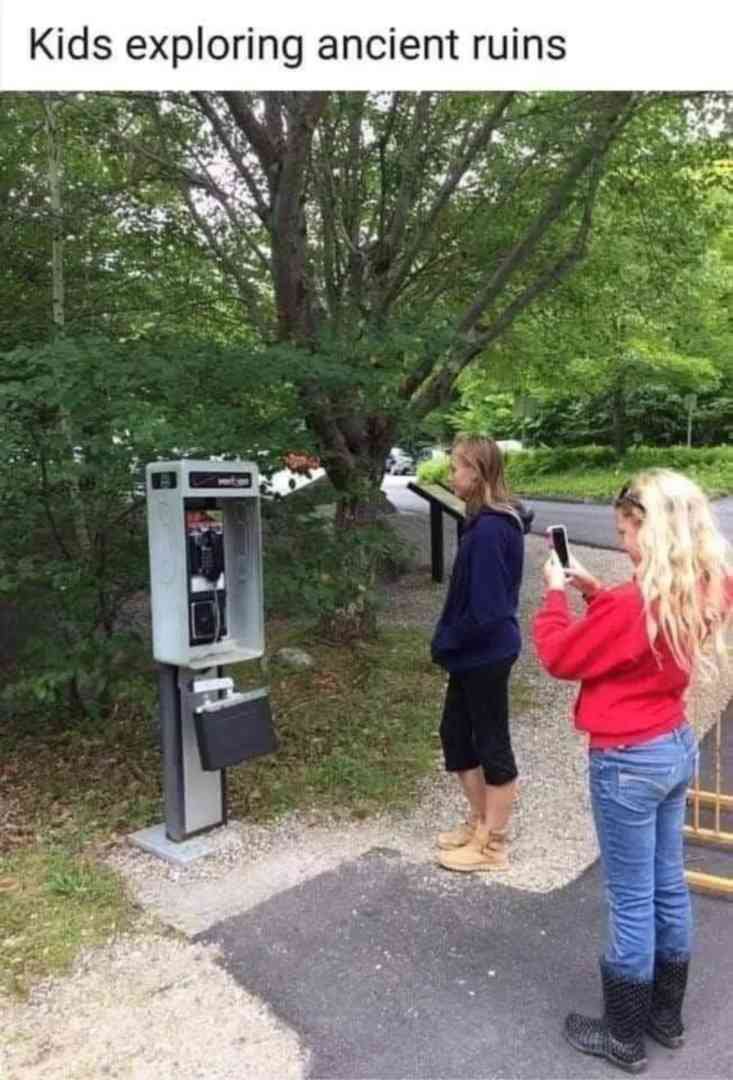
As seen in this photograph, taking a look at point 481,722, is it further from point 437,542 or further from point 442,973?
point 437,542

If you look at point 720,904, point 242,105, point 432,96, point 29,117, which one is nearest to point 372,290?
point 432,96

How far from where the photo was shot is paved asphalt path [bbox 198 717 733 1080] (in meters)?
2.60

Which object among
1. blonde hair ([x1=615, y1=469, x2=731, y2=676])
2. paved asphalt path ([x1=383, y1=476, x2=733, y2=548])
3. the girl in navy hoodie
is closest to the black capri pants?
the girl in navy hoodie

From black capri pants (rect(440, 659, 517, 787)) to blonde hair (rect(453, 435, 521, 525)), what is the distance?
590mm

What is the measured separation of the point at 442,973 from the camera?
9.87 ft

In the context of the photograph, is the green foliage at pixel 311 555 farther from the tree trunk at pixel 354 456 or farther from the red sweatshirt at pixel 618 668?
the red sweatshirt at pixel 618 668

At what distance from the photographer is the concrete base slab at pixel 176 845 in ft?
12.6

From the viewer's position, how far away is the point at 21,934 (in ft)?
10.8

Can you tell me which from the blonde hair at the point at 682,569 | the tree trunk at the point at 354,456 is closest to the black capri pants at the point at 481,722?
the blonde hair at the point at 682,569

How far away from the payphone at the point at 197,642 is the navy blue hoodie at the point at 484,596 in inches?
35.5

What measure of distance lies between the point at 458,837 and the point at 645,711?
5.46 feet

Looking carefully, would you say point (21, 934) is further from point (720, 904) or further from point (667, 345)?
point (667, 345)

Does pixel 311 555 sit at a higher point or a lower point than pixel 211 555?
lower

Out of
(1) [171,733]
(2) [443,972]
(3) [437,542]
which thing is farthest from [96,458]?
(3) [437,542]
